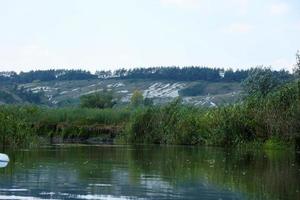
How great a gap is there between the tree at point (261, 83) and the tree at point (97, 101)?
→ 132 ft

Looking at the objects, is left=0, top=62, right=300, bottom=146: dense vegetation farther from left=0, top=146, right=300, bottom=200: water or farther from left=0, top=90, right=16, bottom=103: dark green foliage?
left=0, top=90, right=16, bottom=103: dark green foliage

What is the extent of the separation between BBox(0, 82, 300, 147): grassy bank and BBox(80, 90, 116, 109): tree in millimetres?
35237

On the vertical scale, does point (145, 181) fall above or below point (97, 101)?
below

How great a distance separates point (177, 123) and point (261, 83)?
762 inches

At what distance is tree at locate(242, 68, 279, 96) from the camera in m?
84.1

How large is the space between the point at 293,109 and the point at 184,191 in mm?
36730

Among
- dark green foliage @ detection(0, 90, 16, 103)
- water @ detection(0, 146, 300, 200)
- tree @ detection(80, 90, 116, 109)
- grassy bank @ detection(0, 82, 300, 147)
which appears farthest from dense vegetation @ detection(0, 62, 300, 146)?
dark green foliage @ detection(0, 90, 16, 103)

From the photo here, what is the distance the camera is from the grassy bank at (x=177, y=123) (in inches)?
2216

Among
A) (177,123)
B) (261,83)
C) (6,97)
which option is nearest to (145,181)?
(177,123)

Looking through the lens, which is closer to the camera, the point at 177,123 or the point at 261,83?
the point at 177,123

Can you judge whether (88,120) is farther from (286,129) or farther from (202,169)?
(202,169)

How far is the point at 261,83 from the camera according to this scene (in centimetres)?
8488

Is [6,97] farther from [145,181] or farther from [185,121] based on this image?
[145,181]

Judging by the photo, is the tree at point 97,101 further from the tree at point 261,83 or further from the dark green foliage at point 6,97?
the dark green foliage at point 6,97
